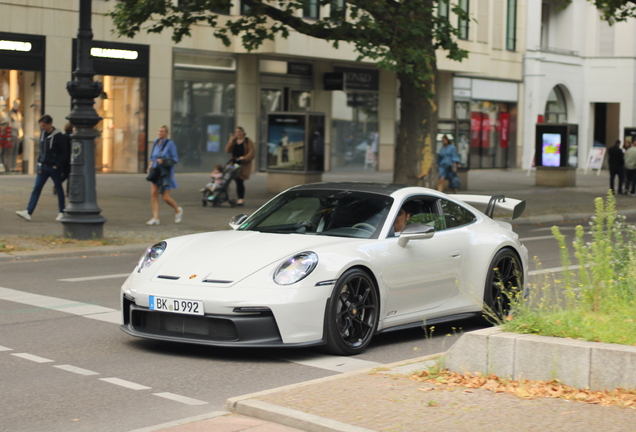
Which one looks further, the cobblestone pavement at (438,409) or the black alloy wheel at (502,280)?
the black alloy wheel at (502,280)

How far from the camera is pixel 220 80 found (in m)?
32.9

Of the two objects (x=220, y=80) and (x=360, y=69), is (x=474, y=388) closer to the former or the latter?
(x=220, y=80)

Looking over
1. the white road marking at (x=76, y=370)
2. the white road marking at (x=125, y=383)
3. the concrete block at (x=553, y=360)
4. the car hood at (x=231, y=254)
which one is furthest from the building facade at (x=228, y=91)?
the concrete block at (x=553, y=360)

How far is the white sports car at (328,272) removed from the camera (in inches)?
267

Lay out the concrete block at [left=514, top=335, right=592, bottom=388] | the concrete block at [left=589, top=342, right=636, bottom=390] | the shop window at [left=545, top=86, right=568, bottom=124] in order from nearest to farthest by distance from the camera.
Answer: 1. the concrete block at [left=589, top=342, right=636, bottom=390]
2. the concrete block at [left=514, top=335, right=592, bottom=388]
3. the shop window at [left=545, top=86, right=568, bottom=124]

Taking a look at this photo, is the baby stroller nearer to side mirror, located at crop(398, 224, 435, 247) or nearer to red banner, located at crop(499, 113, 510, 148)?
side mirror, located at crop(398, 224, 435, 247)

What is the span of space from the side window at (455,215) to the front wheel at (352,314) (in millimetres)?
1413

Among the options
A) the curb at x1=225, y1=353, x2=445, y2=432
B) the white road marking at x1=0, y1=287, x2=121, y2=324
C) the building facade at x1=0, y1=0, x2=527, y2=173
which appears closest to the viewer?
the curb at x1=225, y1=353, x2=445, y2=432

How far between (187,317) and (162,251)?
946 mm

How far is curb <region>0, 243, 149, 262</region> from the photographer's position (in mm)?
12984

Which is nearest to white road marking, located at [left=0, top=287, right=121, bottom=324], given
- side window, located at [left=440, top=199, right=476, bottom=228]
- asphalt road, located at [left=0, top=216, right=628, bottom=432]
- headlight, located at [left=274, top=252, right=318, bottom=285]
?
asphalt road, located at [left=0, top=216, right=628, bottom=432]

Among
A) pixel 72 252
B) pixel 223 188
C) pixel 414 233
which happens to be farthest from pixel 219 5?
pixel 414 233

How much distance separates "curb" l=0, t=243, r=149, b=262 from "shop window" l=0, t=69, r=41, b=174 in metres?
14.1

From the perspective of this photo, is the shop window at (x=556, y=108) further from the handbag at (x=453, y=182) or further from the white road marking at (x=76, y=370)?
the white road marking at (x=76, y=370)
